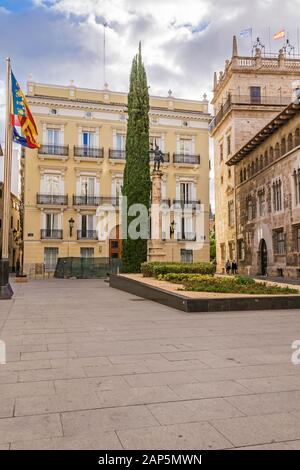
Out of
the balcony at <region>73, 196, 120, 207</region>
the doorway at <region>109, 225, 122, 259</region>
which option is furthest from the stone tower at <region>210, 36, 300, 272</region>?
the balcony at <region>73, 196, 120, 207</region>

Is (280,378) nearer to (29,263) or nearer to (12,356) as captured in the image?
(12,356)

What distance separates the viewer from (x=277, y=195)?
88.1 ft

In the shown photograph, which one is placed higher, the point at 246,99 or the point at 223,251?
the point at 246,99

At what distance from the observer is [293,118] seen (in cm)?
2439

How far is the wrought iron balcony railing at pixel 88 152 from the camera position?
127ft

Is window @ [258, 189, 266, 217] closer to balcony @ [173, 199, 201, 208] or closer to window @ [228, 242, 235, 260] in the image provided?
window @ [228, 242, 235, 260]

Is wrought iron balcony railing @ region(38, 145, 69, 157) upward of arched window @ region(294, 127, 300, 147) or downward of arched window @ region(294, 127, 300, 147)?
upward

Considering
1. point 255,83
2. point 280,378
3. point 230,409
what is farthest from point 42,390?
point 255,83

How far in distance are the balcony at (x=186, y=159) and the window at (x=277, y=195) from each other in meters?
14.9

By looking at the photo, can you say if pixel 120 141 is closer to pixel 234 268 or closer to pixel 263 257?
pixel 234 268

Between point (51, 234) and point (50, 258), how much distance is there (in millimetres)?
2080

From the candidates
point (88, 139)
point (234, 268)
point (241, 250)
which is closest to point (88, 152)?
point (88, 139)

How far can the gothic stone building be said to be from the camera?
24266mm

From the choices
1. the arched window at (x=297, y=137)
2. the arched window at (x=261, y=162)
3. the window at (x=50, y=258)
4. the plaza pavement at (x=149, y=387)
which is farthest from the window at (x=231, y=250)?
the plaza pavement at (x=149, y=387)
